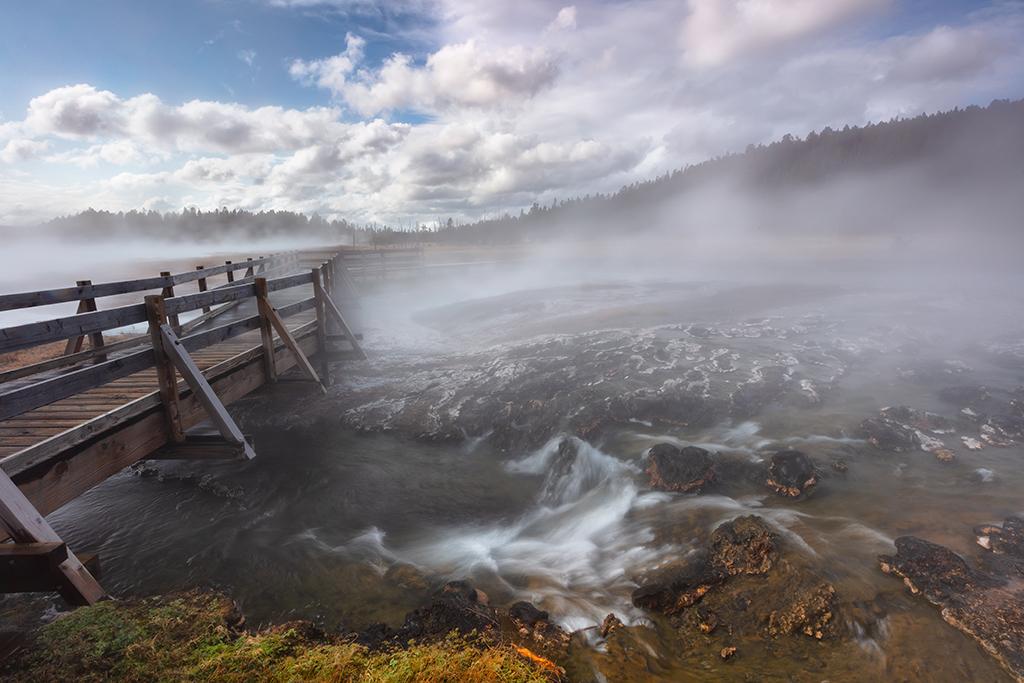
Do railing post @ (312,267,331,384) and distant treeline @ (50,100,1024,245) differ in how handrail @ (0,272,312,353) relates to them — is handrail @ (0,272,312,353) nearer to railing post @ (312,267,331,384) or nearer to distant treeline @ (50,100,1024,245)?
railing post @ (312,267,331,384)

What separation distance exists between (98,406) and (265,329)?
2.91m

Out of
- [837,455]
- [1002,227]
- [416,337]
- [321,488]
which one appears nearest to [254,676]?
A: [321,488]

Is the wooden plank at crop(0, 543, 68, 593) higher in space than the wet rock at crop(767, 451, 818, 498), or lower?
higher

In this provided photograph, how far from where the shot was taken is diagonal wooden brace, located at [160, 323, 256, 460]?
5.82 meters

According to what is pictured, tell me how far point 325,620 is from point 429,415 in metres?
6.31

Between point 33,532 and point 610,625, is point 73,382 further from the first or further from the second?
point 610,625

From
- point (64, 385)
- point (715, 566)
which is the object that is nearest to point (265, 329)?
point (64, 385)

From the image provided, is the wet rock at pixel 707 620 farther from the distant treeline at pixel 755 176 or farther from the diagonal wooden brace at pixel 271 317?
the distant treeline at pixel 755 176

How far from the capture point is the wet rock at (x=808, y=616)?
15.5ft

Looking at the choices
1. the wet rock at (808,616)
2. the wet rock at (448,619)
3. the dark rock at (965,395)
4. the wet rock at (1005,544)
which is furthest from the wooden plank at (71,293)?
the dark rock at (965,395)

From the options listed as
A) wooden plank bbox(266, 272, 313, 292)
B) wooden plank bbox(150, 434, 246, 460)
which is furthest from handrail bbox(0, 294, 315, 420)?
wooden plank bbox(266, 272, 313, 292)

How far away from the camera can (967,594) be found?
4.91 m

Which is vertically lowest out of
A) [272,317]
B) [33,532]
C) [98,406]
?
[33,532]

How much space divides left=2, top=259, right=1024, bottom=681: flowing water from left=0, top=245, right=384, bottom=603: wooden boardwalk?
71.5 inches
